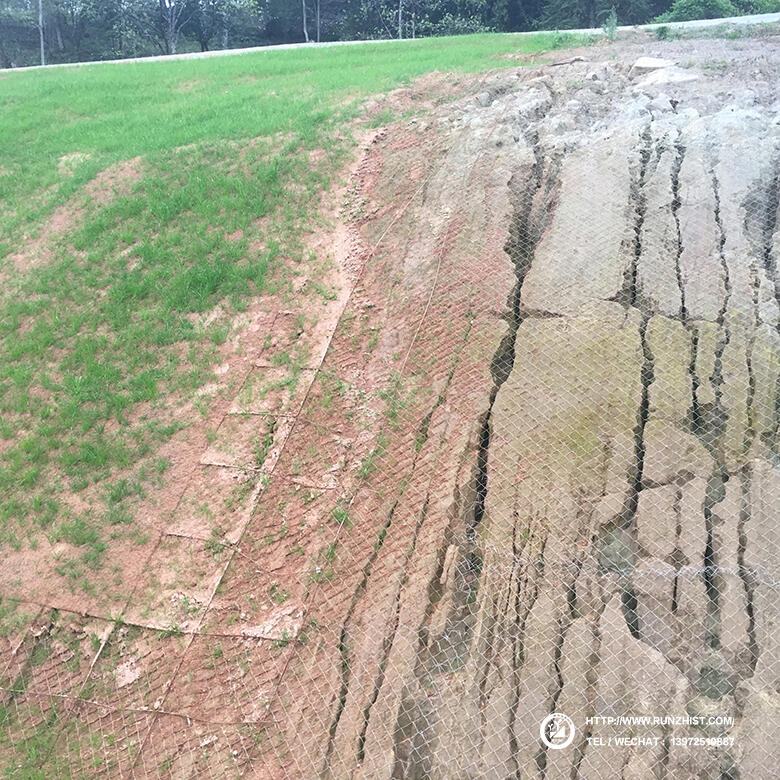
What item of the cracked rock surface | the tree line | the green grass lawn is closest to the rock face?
the cracked rock surface

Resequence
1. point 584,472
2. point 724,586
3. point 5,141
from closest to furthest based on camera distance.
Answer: point 724,586 < point 584,472 < point 5,141

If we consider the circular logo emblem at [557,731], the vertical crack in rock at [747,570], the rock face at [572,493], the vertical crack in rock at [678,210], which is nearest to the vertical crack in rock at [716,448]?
the rock face at [572,493]

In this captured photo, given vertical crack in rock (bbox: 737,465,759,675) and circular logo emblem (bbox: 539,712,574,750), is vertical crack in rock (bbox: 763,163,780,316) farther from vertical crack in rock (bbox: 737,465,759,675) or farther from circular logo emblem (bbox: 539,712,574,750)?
circular logo emblem (bbox: 539,712,574,750)

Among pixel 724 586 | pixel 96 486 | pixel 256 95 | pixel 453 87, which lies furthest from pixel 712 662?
pixel 256 95

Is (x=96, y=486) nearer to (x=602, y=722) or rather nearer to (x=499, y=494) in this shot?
(x=499, y=494)

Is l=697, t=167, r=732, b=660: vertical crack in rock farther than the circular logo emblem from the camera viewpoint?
Yes

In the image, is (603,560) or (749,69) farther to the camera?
(749,69)

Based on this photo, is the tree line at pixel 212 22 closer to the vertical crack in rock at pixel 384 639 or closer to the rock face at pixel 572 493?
the rock face at pixel 572 493

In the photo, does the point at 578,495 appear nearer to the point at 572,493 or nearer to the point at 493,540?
the point at 572,493
